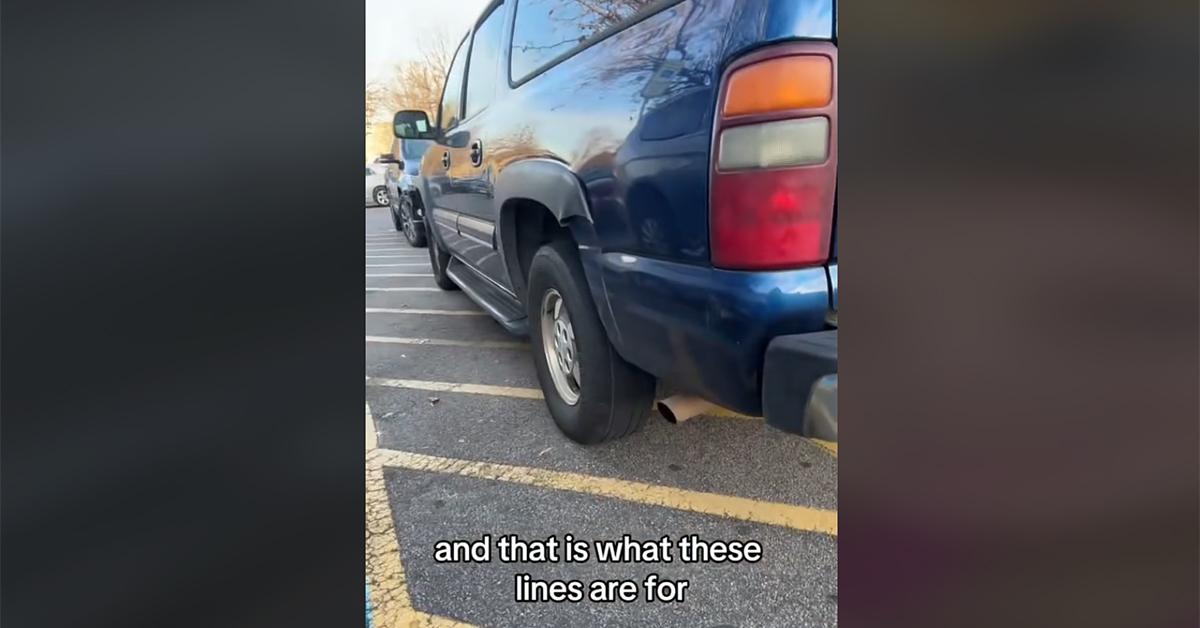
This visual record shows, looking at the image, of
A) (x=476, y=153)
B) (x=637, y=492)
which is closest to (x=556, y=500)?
(x=637, y=492)

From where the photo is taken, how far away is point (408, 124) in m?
1.97

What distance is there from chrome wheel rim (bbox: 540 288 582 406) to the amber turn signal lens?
0.93 metres

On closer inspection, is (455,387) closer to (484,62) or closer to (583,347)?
(583,347)

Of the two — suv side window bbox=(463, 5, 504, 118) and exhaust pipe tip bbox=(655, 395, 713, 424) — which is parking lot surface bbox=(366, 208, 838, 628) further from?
suv side window bbox=(463, 5, 504, 118)

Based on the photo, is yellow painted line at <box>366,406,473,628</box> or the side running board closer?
yellow painted line at <box>366,406,473,628</box>

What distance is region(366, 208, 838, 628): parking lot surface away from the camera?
4.72 feet

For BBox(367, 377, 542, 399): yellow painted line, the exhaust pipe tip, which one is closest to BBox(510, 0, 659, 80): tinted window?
the exhaust pipe tip

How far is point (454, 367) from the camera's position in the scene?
2.71 meters

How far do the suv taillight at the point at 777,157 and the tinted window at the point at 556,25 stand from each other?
0.38 m

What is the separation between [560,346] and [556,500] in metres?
0.51

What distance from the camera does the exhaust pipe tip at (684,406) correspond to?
1672mm
